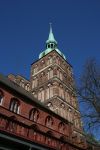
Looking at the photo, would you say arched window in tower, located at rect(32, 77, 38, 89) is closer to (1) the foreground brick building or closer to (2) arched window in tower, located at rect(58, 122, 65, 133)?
(1) the foreground brick building

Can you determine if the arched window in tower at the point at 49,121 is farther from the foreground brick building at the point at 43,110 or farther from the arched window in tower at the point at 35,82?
the arched window in tower at the point at 35,82

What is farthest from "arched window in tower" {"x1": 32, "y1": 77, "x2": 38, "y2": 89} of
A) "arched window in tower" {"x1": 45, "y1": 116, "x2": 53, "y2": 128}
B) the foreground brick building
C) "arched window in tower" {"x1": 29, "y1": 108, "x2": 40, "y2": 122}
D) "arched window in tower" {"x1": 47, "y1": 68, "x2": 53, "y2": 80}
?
"arched window in tower" {"x1": 29, "y1": 108, "x2": 40, "y2": 122}

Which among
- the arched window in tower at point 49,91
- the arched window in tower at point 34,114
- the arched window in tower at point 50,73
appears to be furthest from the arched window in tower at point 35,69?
the arched window in tower at point 34,114

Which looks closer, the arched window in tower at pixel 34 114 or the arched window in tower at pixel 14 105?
the arched window in tower at pixel 14 105

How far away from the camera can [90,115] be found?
18766 mm

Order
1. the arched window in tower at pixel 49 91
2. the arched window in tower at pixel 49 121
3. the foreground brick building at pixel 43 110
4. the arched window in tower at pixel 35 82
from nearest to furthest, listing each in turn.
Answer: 1. the foreground brick building at pixel 43 110
2. the arched window in tower at pixel 49 121
3. the arched window in tower at pixel 49 91
4. the arched window in tower at pixel 35 82

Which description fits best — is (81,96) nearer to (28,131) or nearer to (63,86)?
(28,131)

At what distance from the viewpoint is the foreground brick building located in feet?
40.5

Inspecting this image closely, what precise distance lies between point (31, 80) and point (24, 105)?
26.2m

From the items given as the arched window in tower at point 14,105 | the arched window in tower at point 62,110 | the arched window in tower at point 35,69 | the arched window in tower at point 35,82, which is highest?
the arched window in tower at point 35,69

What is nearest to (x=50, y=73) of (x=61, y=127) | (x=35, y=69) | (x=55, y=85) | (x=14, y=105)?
(x=55, y=85)

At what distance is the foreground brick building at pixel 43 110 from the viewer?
12334mm

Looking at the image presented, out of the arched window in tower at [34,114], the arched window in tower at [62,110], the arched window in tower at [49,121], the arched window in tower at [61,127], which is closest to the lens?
the arched window in tower at [34,114]

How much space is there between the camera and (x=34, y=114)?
2642 centimetres
